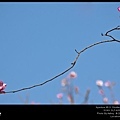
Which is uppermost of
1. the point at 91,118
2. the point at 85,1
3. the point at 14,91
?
the point at 85,1

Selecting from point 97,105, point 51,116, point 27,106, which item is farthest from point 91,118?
point 27,106

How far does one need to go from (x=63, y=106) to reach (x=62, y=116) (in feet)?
0.27

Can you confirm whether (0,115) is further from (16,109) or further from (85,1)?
(85,1)

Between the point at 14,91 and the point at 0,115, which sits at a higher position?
the point at 14,91

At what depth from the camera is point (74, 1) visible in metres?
2.89

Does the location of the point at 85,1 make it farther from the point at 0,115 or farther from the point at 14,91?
the point at 0,115

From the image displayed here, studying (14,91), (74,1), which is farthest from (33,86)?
(74,1)

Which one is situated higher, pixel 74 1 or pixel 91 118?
pixel 74 1

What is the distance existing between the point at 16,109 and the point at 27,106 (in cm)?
9

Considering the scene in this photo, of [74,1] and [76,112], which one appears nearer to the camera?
[76,112]

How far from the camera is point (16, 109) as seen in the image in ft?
8.51

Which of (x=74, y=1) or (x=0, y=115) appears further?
(x=74, y=1)

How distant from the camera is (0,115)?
8.43 ft

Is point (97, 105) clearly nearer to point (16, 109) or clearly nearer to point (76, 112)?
point (76, 112)
